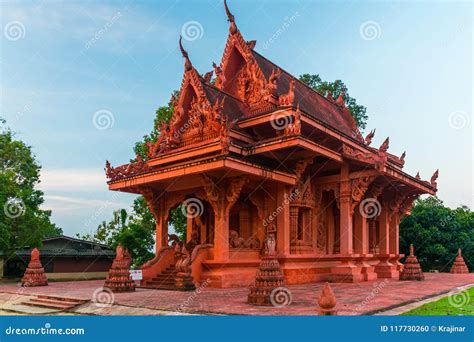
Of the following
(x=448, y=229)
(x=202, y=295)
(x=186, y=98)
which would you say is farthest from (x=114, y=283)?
(x=448, y=229)

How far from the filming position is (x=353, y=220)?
58.4 feet

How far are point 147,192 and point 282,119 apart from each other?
17.5 ft

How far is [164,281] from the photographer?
13727 mm

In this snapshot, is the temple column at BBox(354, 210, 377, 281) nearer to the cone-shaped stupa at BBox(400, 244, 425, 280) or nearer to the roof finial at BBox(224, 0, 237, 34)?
the cone-shaped stupa at BBox(400, 244, 425, 280)

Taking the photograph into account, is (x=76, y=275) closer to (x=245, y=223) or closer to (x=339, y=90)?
(x=245, y=223)

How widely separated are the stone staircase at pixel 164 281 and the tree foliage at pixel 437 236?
17.2m

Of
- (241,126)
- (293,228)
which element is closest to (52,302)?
(293,228)

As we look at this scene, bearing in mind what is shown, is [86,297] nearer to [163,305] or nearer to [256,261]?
[163,305]

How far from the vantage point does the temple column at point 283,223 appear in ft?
47.4

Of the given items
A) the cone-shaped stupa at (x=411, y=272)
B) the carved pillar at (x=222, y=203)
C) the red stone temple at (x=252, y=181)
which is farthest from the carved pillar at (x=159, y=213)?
the cone-shaped stupa at (x=411, y=272)

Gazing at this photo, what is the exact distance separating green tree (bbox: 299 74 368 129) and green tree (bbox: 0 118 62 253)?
16.9 m

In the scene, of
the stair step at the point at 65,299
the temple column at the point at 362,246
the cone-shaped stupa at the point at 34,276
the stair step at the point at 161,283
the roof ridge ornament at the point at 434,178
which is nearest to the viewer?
the stair step at the point at 65,299

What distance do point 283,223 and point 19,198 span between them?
36.0 ft

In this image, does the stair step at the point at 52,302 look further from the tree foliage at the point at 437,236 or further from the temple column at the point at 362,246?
the tree foliage at the point at 437,236
